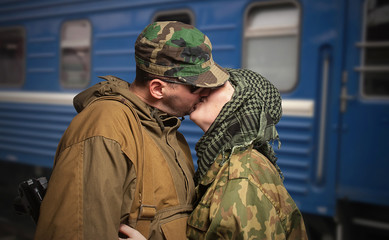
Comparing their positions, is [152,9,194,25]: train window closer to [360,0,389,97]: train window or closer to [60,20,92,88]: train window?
[60,20,92,88]: train window

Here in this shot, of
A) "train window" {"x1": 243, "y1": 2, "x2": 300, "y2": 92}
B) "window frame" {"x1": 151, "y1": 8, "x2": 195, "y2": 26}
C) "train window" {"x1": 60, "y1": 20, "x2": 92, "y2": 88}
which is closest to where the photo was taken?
"train window" {"x1": 243, "y1": 2, "x2": 300, "y2": 92}

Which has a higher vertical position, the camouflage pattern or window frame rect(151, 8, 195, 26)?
window frame rect(151, 8, 195, 26)

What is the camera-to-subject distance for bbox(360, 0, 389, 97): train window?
3107 millimetres

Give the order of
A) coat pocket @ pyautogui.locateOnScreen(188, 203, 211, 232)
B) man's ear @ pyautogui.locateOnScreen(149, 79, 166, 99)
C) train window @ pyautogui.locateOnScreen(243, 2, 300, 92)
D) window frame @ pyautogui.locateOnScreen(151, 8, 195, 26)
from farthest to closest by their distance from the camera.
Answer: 1. window frame @ pyautogui.locateOnScreen(151, 8, 195, 26)
2. train window @ pyautogui.locateOnScreen(243, 2, 300, 92)
3. man's ear @ pyautogui.locateOnScreen(149, 79, 166, 99)
4. coat pocket @ pyautogui.locateOnScreen(188, 203, 211, 232)

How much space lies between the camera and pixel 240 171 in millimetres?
1414

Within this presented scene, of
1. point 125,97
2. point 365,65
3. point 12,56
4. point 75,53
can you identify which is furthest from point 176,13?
point 12,56

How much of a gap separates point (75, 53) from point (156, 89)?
390 centimetres

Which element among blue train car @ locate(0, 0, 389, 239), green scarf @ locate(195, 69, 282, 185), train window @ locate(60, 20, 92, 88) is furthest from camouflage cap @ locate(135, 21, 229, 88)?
train window @ locate(60, 20, 92, 88)

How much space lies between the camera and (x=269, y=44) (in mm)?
3529

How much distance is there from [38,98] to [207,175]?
462 cm

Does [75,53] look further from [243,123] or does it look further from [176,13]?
[243,123]

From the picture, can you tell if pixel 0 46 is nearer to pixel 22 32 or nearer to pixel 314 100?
pixel 22 32

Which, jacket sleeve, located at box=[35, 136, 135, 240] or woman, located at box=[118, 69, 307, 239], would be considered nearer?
jacket sleeve, located at box=[35, 136, 135, 240]

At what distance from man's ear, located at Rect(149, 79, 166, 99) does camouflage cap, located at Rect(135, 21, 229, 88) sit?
0.06m
